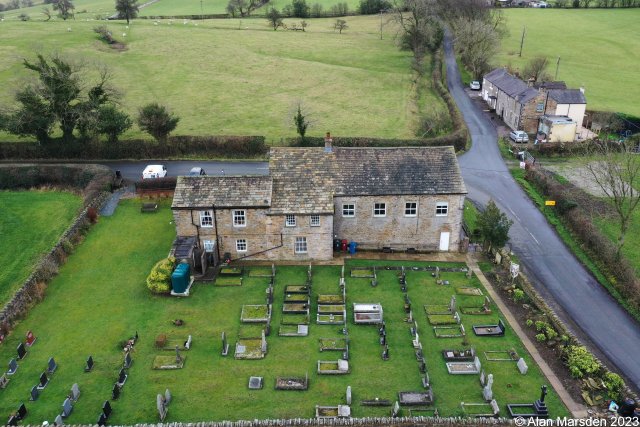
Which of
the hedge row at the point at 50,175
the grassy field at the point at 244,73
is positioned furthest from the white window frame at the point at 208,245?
the grassy field at the point at 244,73

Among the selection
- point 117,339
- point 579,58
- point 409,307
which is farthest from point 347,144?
point 579,58

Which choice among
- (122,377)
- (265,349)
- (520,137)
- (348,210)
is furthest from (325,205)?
(520,137)

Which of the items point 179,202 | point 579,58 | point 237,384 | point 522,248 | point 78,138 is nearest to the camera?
point 237,384

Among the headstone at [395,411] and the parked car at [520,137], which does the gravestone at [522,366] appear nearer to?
the headstone at [395,411]

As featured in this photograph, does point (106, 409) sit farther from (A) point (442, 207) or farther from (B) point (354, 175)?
(A) point (442, 207)

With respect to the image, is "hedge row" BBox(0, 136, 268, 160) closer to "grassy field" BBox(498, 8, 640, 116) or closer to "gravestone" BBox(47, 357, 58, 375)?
"gravestone" BBox(47, 357, 58, 375)

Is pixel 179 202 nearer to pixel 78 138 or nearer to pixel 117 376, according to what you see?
pixel 117 376
